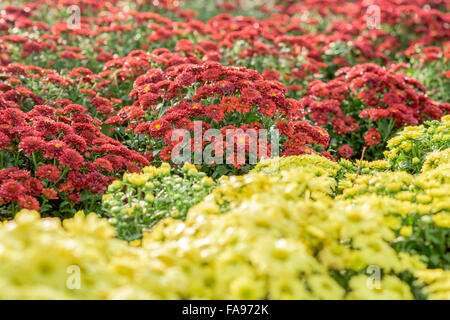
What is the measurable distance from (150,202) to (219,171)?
2.75ft

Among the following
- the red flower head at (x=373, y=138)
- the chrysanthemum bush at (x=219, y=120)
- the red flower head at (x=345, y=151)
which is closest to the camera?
the chrysanthemum bush at (x=219, y=120)

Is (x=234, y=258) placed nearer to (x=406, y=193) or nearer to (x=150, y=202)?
(x=150, y=202)

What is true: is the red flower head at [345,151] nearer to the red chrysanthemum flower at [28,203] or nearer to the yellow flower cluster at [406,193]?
the yellow flower cluster at [406,193]

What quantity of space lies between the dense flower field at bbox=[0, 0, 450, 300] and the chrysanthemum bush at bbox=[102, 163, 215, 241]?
0.01 m

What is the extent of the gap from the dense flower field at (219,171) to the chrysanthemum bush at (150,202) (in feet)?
0.04

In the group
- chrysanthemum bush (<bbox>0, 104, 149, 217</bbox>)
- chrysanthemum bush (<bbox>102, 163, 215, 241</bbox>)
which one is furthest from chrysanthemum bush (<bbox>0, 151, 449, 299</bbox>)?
chrysanthemum bush (<bbox>0, 104, 149, 217</bbox>)

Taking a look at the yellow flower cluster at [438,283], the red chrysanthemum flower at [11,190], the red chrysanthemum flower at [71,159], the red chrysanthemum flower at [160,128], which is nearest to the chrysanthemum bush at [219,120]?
the red chrysanthemum flower at [160,128]

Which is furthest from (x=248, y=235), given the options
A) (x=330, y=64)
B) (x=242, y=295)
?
(x=330, y=64)

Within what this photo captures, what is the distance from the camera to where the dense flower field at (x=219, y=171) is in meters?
1.65

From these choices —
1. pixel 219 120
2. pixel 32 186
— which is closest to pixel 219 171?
pixel 219 120

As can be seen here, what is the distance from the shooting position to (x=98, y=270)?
1.54 metres

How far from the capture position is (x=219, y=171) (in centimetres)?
338

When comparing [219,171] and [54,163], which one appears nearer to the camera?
[54,163]

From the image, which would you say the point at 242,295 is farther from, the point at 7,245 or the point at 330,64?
the point at 330,64
